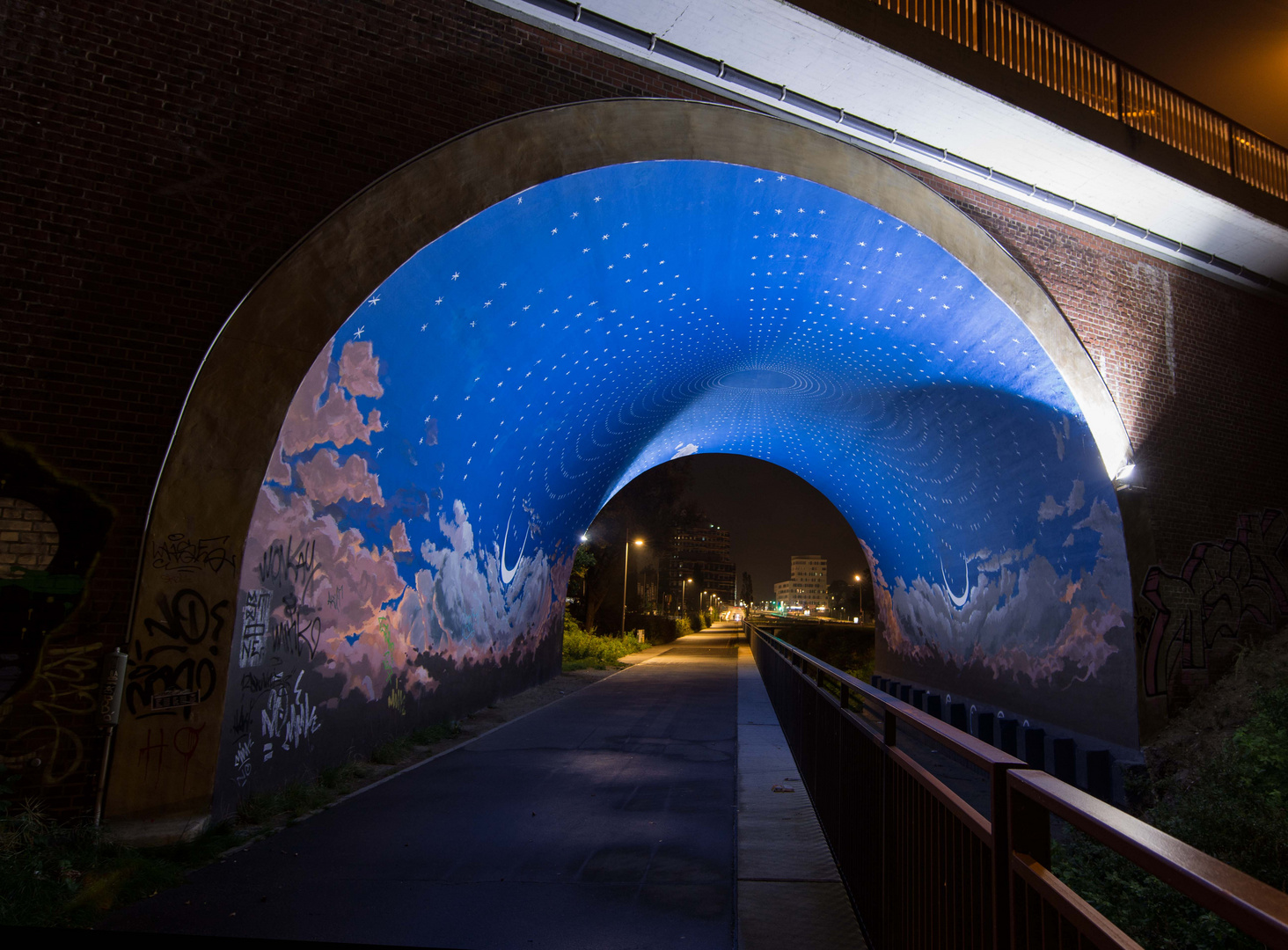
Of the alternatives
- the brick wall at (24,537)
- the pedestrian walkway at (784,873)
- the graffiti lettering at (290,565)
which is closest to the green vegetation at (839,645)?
the pedestrian walkway at (784,873)

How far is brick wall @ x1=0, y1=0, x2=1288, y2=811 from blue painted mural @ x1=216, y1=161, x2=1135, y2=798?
0.85 m

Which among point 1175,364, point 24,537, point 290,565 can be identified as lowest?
point 290,565

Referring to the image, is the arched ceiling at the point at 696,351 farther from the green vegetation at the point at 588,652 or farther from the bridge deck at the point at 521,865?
the green vegetation at the point at 588,652

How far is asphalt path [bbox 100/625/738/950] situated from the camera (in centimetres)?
383

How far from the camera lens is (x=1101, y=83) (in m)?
9.52

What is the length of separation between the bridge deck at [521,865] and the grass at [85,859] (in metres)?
0.17

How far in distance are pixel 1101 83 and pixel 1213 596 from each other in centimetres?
647

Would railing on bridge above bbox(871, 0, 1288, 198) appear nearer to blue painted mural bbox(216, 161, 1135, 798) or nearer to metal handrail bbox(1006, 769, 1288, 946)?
blue painted mural bbox(216, 161, 1135, 798)

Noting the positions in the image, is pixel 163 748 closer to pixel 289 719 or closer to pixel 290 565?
pixel 289 719

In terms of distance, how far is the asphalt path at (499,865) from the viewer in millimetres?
3828

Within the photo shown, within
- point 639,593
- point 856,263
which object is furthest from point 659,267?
point 639,593

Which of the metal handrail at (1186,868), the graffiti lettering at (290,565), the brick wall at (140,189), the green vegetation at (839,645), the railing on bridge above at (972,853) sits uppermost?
the brick wall at (140,189)

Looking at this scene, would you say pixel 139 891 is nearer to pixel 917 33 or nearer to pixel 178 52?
pixel 178 52

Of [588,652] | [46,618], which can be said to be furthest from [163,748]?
[588,652]
